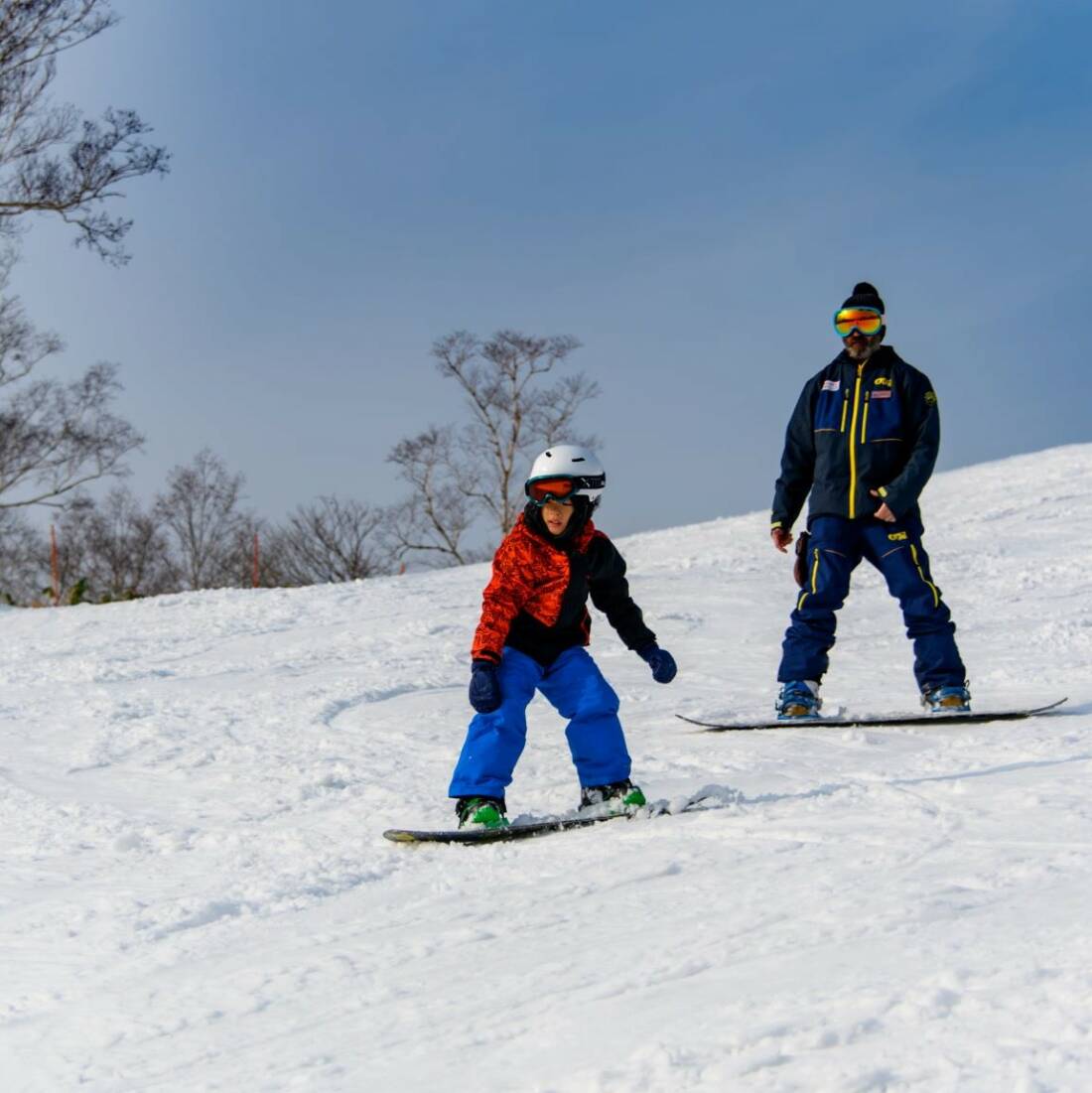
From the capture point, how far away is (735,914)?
2.68 m

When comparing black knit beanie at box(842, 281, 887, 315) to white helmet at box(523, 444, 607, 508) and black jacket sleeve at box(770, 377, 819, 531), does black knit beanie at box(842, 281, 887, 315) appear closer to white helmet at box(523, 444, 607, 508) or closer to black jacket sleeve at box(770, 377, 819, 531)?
black jacket sleeve at box(770, 377, 819, 531)

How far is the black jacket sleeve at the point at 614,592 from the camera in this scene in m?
4.32

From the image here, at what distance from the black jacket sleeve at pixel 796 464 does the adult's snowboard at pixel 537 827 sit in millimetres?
2381

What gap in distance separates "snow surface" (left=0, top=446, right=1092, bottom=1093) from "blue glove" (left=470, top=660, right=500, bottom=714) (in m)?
0.50

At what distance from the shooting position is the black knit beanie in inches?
224

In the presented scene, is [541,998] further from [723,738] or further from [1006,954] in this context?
[723,738]

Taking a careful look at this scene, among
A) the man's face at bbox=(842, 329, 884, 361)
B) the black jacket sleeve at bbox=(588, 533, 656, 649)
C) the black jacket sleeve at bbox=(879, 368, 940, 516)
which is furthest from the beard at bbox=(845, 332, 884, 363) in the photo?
the black jacket sleeve at bbox=(588, 533, 656, 649)

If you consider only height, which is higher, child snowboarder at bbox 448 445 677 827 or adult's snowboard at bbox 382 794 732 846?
child snowboarder at bbox 448 445 677 827

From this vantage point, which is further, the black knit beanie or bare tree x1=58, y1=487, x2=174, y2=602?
bare tree x1=58, y1=487, x2=174, y2=602

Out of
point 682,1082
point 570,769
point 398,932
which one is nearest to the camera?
point 682,1082

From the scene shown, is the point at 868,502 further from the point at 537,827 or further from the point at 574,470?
the point at 537,827

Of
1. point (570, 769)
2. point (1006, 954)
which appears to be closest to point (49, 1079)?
point (1006, 954)

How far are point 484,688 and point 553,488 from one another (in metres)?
0.72

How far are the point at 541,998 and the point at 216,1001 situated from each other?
2.36ft
